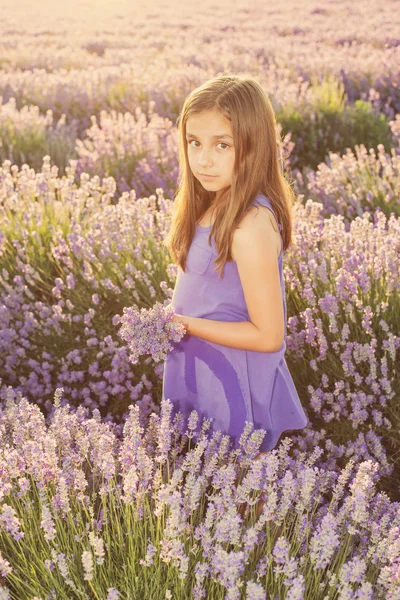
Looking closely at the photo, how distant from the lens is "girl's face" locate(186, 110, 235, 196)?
Result: 2.07m

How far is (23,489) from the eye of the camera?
1.84 metres

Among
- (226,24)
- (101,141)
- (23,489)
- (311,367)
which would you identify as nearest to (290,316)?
(311,367)

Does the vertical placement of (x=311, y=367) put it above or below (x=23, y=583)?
above

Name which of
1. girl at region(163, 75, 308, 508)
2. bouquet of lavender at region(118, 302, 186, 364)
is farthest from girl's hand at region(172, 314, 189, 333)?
bouquet of lavender at region(118, 302, 186, 364)

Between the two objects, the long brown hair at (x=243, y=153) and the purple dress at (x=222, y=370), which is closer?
the long brown hair at (x=243, y=153)

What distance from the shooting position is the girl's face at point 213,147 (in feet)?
6.78

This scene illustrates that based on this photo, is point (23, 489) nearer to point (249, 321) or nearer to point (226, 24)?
point (249, 321)

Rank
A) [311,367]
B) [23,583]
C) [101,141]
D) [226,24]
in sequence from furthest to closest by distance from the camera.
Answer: [226,24] → [101,141] → [311,367] → [23,583]

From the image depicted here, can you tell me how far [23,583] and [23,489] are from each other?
0.24 metres

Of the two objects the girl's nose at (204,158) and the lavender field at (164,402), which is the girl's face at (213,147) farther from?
the lavender field at (164,402)

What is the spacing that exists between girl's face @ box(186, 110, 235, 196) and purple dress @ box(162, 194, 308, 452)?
0.47ft

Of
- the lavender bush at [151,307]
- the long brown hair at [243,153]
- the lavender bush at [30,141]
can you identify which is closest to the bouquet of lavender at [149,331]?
the long brown hair at [243,153]

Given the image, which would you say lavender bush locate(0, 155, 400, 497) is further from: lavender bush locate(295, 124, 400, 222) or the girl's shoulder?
lavender bush locate(295, 124, 400, 222)

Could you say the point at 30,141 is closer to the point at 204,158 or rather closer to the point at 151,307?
the point at 151,307
